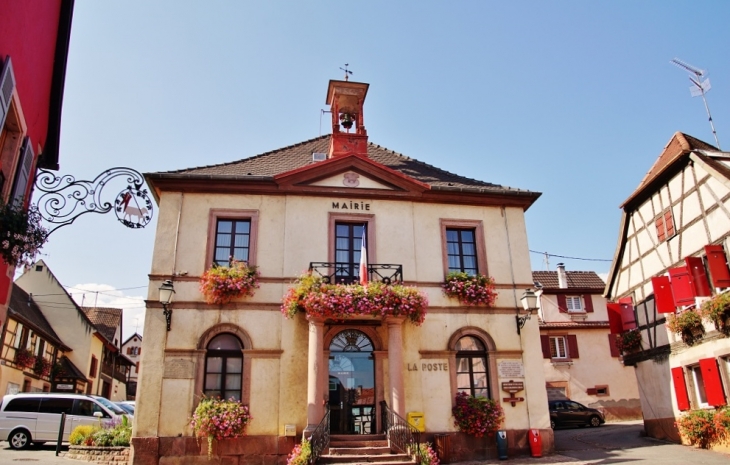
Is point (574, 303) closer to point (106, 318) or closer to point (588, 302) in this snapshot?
point (588, 302)

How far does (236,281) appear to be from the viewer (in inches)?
621

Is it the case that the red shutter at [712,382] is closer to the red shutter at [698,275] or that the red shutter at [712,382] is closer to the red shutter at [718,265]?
the red shutter at [698,275]

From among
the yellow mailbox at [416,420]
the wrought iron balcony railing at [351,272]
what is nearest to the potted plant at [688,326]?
the yellow mailbox at [416,420]

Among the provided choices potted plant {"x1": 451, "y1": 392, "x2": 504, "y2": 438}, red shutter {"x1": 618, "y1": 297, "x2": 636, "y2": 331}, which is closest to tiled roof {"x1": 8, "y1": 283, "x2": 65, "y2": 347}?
potted plant {"x1": 451, "y1": 392, "x2": 504, "y2": 438}

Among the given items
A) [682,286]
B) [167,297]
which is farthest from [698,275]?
[167,297]

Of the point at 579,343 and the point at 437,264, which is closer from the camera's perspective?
the point at 437,264

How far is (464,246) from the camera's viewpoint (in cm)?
1800

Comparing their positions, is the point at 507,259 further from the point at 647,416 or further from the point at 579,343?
the point at 579,343

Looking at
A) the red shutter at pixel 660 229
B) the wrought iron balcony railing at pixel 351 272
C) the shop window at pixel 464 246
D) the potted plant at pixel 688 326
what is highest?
the red shutter at pixel 660 229

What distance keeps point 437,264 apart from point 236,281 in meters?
5.85

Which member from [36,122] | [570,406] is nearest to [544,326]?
[570,406]

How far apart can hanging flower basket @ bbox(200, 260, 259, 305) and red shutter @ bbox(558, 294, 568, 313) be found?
21.9 meters

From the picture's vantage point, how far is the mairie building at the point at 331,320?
49.9 feet

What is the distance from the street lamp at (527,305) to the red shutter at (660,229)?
5.79 m
